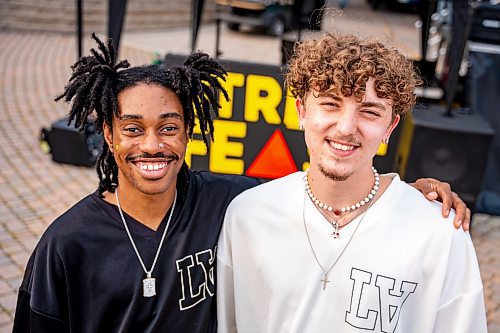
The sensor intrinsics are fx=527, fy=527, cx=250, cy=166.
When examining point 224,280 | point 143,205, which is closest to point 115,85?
point 143,205

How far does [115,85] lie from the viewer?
2.14 meters

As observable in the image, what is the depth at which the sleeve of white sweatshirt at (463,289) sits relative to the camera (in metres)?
1.89

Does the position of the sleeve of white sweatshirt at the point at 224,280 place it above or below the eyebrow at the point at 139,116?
below

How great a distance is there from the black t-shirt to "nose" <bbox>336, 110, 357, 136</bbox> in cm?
74

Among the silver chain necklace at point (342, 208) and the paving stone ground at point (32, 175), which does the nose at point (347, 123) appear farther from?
the paving stone ground at point (32, 175)

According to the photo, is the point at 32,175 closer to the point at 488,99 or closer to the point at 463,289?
the point at 463,289

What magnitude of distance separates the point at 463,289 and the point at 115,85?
155cm

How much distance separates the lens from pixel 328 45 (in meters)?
2.05

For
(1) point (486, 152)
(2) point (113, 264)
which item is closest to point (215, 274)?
(2) point (113, 264)

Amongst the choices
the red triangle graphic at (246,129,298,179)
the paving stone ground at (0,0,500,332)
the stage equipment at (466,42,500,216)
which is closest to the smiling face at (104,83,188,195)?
the paving stone ground at (0,0,500,332)

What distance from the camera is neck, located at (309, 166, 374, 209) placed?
2.01m

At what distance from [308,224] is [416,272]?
0.43m

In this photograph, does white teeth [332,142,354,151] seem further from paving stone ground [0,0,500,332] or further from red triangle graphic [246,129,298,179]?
red triangle graphic [246,129,298,179]

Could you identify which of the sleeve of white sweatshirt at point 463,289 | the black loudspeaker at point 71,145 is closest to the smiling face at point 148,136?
the sleeve of white sweatshirt at point 463,289
